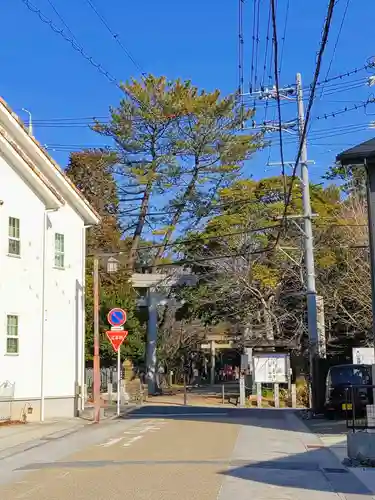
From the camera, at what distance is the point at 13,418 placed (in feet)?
69.6

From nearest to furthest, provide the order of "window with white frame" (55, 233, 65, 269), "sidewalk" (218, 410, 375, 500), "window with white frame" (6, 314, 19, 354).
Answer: "sidewalk" (218, 410, 375, 500)
"window with white frame" (6, 314, 19, 354)
"window with white frame" (55, 233, 65, 269)

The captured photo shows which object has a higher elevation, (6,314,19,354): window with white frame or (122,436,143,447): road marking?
Result: (6,314,19,354): window with white frame

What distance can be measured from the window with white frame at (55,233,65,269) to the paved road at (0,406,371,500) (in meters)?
6.92

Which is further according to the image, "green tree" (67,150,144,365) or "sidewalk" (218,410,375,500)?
"green tree" (67,150,144,365)

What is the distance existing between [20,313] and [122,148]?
22.7 m

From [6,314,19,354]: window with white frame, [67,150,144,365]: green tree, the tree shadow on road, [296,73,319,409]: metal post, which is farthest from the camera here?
[67,150,144,365]: green tree

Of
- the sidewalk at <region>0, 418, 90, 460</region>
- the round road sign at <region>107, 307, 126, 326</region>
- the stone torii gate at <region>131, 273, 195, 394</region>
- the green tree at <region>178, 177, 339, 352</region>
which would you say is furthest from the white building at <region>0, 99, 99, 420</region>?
the stone torii gate at <region>131, 273, 195, 394</region>

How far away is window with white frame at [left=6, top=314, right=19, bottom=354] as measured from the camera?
70.3ft

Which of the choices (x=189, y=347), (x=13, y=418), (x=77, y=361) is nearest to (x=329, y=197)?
(x=189, y=347)

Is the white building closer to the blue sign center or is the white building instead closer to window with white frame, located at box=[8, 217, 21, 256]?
window with white frame, located at box=[8, 217, 21, 256]

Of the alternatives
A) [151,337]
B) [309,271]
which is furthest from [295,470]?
[151,337]

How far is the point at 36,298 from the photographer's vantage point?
2266cm

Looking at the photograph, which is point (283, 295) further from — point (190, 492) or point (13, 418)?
point (190, 492)

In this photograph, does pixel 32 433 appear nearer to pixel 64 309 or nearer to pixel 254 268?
pixel 64 309
